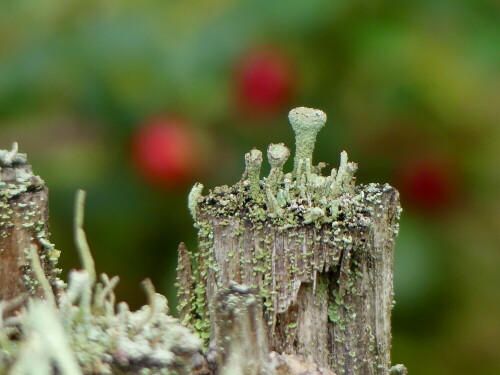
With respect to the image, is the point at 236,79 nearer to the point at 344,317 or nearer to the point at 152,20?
the point at 152,20

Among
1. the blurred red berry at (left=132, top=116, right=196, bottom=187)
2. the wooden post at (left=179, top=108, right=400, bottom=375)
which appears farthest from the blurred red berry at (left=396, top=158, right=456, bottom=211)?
the wooden post at (left=179, top=108, right=400, bottom=375)

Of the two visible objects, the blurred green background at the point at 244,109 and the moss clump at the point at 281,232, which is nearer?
the moss clump at the point at 281,232

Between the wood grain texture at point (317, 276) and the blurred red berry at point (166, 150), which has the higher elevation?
the blurred red berry at point (166, 150)

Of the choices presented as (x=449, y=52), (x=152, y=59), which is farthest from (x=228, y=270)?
(x=449, y=52)

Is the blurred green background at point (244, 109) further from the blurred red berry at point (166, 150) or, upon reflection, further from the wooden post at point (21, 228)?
the wooden post at point (21, 228)

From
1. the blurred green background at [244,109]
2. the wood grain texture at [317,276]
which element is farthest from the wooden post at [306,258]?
the blurred green background at [244,109]

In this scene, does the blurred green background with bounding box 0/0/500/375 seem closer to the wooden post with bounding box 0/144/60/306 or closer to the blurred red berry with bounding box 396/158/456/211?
A: the blurred red berry with bounding box 396/158/456/211

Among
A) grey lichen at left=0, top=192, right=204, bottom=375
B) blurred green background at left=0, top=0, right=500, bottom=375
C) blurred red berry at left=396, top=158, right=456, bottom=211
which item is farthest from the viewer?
blurred red berry at left=396, top=158, right=456, bottom=211
